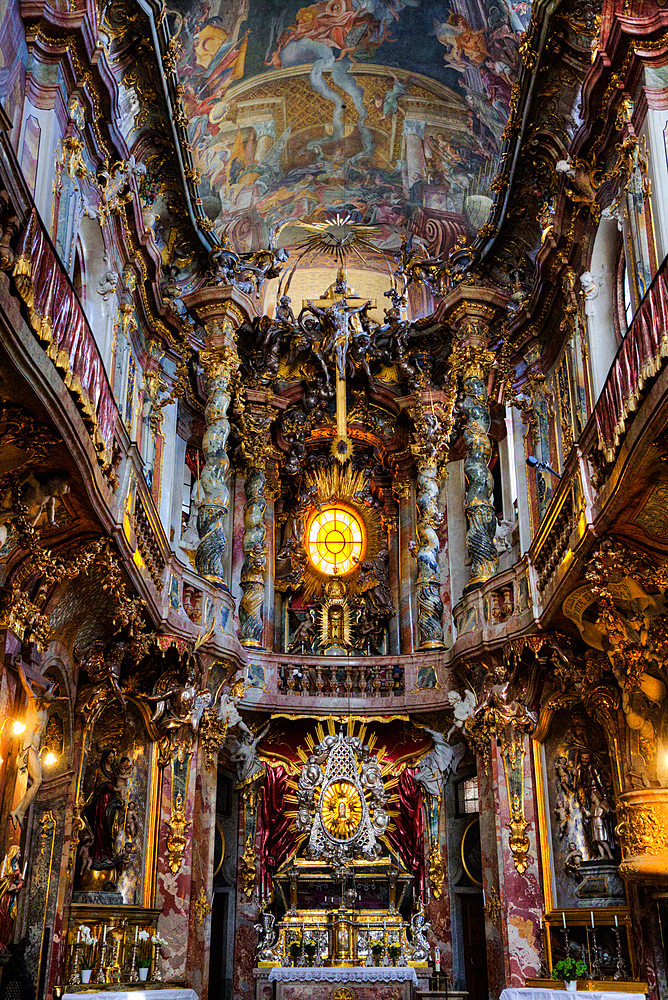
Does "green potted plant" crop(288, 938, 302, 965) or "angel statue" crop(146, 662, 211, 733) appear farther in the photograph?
"green potted plant" crop(288, 938, 302, 965)

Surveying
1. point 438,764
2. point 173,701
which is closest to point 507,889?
point 438,764

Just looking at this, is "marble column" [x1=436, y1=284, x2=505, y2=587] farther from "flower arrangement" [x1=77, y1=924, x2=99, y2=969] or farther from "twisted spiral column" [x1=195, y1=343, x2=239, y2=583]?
"flower arrangement" [x1=77, y1=924, x2=99, y2=969]

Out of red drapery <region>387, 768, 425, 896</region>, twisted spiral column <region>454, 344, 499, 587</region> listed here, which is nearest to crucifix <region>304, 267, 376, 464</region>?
twisted spiral column <region>454, 344, 499, 587</region>

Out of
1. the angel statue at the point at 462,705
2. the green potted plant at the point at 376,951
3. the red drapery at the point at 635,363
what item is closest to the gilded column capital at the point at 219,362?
the angel statue at the point at 462,705

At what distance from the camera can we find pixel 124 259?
58.0ft

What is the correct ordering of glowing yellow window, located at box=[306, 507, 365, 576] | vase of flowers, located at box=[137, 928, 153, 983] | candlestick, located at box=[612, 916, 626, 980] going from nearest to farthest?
candlestick, located at box=[612, 916, 626, 980] < vase of flowers, located at box=[137, 928, 153, 983] < glowing yellow window, located at box=[306, 507, 365, 576]

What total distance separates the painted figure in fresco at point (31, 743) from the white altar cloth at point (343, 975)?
733 centimetres

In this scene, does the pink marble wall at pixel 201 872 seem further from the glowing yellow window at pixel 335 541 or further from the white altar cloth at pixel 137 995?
the glowing yellow window at pixel 335 541

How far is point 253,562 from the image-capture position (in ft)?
77.7

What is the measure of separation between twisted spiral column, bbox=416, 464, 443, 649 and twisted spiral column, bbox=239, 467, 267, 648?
3677 millimetres

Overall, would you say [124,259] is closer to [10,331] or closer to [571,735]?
[10,331]

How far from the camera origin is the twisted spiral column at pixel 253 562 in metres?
22.9

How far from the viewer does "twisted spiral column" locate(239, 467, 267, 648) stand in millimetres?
22922

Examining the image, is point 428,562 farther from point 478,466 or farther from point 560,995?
point 560,995
